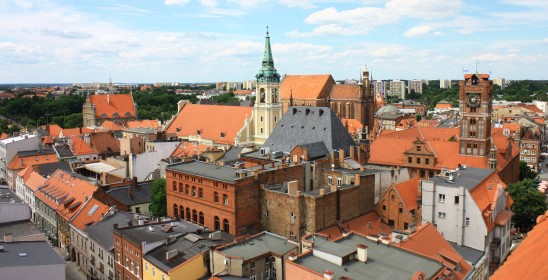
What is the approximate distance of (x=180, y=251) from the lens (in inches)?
1628

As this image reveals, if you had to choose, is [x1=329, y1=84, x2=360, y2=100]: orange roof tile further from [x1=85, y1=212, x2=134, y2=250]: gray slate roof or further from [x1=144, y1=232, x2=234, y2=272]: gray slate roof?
[x1=144, y1=232, x2=234, y2=272]: gray slate roof

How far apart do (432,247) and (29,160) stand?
255ft

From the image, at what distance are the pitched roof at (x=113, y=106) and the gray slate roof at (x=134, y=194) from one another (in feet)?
276

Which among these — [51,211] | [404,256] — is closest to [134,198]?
[51,211]

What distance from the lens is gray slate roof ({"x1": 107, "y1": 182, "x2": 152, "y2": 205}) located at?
64.5 m

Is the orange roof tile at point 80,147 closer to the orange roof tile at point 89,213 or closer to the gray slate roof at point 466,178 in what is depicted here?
the orange roof tile at point 89,213

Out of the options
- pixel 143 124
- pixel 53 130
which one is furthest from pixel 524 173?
pixel 53 130

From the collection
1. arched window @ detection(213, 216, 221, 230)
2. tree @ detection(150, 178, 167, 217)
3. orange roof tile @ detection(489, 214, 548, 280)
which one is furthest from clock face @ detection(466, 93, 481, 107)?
orange roof tile @ detection(489, 214, 548, 280)

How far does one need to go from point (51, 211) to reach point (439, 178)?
50.6 metres

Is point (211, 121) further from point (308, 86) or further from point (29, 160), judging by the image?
point (308, 86)

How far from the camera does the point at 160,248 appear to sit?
4238 cm

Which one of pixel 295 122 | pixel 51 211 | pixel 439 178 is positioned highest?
pixel 295 122

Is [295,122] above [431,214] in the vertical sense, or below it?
above

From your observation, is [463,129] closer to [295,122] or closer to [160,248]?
[295,122]
